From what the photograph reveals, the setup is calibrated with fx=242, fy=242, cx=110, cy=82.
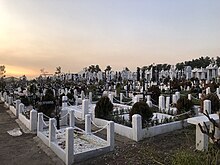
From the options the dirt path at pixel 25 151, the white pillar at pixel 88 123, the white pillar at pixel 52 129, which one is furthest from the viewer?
the white pillar at pixel 88 123

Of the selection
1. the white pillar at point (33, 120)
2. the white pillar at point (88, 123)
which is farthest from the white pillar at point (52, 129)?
the white pillar at point (33, 120)

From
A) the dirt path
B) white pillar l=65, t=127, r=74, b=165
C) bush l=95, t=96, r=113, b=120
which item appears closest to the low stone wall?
bush l=95, t=96, r=113, b=120

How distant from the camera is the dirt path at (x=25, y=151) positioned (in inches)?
276

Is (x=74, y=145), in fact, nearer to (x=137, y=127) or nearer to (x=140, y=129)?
(x=137, y=127)

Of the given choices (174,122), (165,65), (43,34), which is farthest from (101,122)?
(165,65)

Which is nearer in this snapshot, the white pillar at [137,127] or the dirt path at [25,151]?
the dirt path at [25,151]

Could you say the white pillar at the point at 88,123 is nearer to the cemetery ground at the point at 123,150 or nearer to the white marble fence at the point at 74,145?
→ the white marble fence at the point at 74,145

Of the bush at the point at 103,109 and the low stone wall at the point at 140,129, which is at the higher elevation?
the bush at the point at 103,109

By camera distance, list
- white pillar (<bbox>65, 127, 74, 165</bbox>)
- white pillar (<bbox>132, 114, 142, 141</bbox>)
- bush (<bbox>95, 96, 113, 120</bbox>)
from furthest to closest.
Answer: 1. bush (<bbox>95, 96, 113, 120</bbox>)
2. white pillar (<bbox>132, 114, 142, 141</bbox>)
3. white pillar (<bbox>65, 127, 74, 165</bbox>)

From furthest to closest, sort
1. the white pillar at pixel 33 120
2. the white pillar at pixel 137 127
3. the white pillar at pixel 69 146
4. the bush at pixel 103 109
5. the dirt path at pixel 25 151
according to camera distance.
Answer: the bush at pixel 103 109
the white pillar at pixel 33 120
the white pillar at pixel 137 127
the dirt path at pixel 25 151
the white pillar at pixel 69 146

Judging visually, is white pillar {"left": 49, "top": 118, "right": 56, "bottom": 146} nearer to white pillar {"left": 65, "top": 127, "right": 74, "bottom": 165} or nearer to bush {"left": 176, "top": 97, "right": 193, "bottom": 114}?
white pillar {"left": 65, "top": 127, "right": 74, "bottom": 165}

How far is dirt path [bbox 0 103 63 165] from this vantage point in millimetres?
7009

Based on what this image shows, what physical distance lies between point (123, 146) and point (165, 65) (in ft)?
184

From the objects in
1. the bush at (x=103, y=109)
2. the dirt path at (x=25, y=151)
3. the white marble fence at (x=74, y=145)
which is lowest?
the dirt path at (x=25, y=151)
